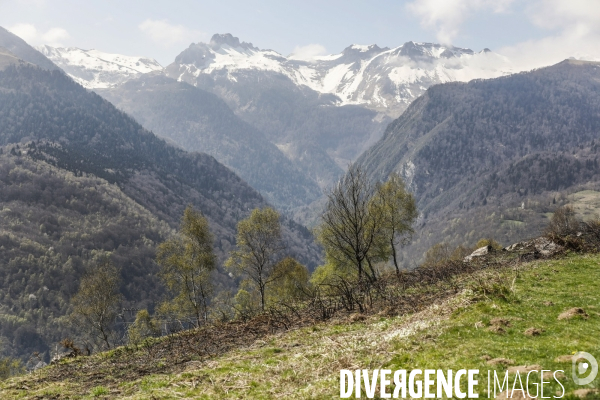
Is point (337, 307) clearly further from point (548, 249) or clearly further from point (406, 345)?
point (548, 249)

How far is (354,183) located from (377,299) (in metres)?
20.6

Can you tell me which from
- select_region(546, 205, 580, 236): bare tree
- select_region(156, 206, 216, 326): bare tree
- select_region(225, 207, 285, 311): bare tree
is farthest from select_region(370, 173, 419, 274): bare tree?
select_region(156, 206, 216, 326): bare tree

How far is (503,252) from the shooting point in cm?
5400

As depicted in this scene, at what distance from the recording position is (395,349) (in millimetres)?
19125

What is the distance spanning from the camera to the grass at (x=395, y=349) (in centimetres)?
1606

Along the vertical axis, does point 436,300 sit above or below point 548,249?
below

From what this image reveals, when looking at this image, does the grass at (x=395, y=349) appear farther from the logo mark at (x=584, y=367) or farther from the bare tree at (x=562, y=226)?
the bare tree at (x=562, y=226)

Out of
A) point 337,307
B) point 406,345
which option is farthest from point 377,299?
point 406,345

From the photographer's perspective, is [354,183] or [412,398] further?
[354,183]

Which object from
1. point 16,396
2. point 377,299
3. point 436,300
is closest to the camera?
Answer: point 16,396

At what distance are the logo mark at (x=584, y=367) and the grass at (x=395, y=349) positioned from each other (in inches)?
11.9

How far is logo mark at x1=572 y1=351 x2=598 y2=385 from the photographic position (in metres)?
12.6

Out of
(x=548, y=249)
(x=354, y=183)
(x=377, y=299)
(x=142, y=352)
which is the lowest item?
(x=142, y=352)

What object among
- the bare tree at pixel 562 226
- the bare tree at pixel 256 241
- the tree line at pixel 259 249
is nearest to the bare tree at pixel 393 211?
the tree line at pixel 259 249
